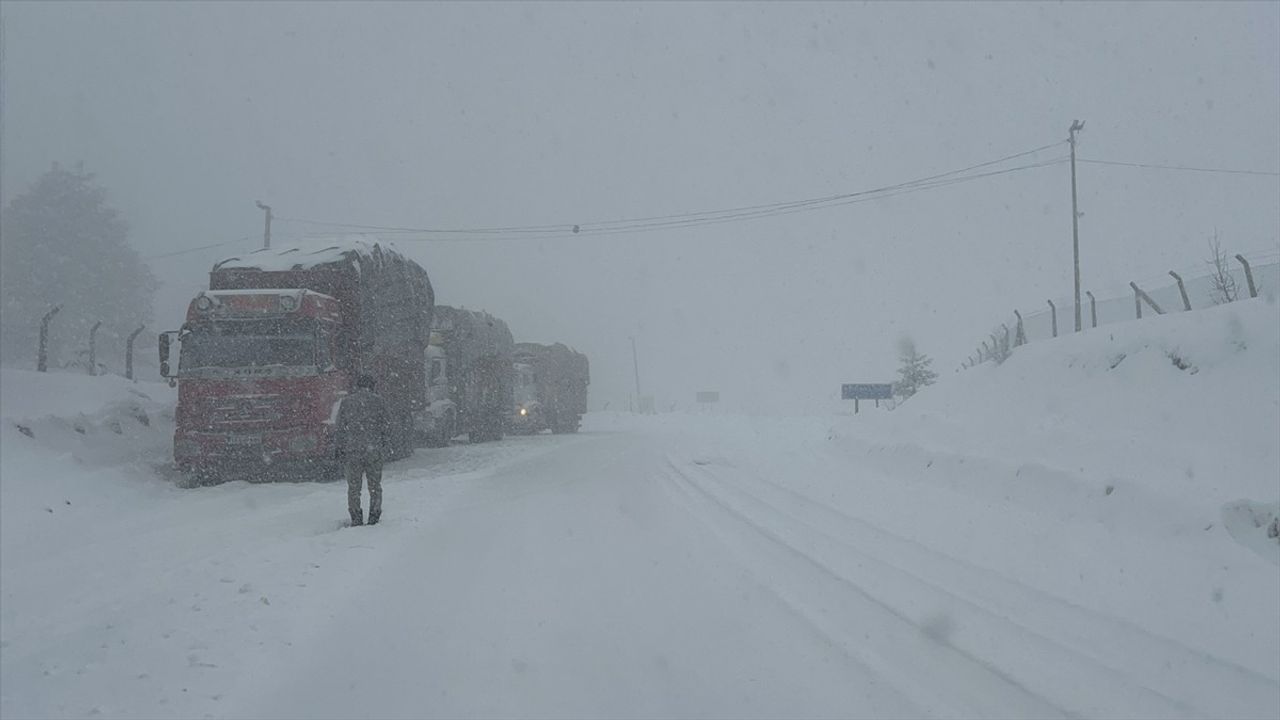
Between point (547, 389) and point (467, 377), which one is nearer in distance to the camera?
point (467, 377)

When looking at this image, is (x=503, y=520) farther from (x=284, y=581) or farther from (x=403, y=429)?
(x=403, y=429)

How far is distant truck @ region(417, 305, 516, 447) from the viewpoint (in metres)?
22.9

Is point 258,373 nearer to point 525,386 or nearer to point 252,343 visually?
point 252,343

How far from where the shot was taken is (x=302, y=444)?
46.4 ft

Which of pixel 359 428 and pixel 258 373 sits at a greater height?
pixel 258 373

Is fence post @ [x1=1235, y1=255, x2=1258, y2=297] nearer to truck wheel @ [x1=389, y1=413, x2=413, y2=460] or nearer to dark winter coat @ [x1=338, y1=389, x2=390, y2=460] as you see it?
dark winter coat @ [x1=338, y1=389, x2=390, y2=460]

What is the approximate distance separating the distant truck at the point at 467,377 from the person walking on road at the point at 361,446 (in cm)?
1196

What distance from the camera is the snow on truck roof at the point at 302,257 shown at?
51.4ft

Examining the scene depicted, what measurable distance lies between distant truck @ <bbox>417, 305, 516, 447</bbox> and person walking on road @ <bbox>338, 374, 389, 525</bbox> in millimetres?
11958

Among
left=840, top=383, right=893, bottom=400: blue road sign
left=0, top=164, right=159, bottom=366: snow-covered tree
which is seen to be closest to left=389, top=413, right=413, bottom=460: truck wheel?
left=840, top=383, right=893, bottom=400: blue road sign

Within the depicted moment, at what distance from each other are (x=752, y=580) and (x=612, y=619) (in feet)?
5.49

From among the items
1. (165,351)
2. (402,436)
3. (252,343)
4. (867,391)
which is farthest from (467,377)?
(867,391)

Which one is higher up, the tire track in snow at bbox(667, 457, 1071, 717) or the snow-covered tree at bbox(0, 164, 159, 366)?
the snow-covered tree at bbox(0, 164, 159, 366)

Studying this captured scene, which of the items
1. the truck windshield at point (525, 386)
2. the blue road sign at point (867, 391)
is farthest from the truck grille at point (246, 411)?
the truck windshield at point (525, 386)
